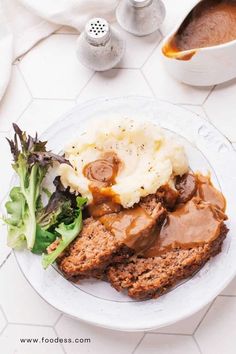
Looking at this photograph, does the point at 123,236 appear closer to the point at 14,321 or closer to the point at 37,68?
the point at 14,321

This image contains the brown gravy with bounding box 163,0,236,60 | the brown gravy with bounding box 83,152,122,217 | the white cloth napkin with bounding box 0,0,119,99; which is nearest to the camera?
the brown gravy with bounding box 83,152,122,217

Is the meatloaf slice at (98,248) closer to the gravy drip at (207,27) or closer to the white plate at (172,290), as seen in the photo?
the white plate at (172,290)

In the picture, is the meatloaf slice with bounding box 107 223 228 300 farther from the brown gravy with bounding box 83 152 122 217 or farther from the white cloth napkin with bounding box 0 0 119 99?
the white cloth napkin with bounding box 0 0 119 99

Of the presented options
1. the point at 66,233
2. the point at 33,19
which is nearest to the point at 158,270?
the point at 66,233

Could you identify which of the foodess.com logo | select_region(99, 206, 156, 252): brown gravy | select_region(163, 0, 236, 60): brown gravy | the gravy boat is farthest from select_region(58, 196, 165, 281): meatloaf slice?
select_region(163, 0, 236, 60): brown gravy

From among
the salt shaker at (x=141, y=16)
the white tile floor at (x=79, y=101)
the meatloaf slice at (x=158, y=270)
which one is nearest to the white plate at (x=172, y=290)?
the meatloaf slice at (x=158, y=270)

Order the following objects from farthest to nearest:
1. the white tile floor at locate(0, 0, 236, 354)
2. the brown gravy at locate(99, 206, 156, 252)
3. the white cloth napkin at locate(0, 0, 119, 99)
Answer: the white cloth napkin at locate(0, 0, 119, 99) → the white tile floor at locate(0, 0, 236, 354) → the brown gravy at locate(99, 206, 156, 252)
